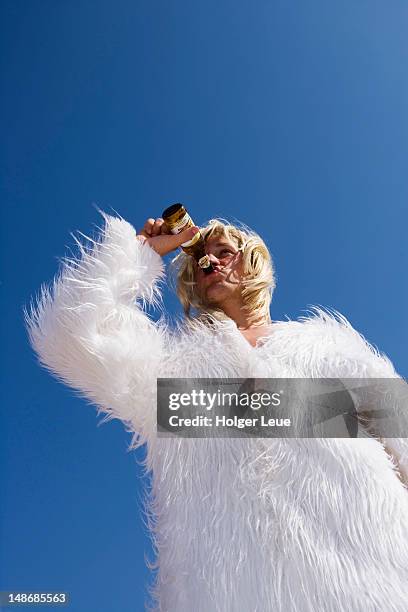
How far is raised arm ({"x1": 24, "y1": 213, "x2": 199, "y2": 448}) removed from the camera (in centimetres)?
123

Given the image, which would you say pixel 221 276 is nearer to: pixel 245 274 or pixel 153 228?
pixel 245 274

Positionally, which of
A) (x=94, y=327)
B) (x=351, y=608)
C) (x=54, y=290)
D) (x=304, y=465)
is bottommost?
(x=351, y=608)

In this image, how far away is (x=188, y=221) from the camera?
152 cm

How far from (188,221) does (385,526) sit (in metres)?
0.88

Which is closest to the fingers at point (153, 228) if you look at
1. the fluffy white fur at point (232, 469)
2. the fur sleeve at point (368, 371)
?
the fluffy white fur at point (232, 469)

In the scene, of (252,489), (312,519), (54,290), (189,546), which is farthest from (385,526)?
(54,290)

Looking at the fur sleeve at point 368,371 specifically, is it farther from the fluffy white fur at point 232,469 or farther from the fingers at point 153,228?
the fingers at point 153,228

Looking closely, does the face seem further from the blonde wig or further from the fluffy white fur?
the fluffy white fur

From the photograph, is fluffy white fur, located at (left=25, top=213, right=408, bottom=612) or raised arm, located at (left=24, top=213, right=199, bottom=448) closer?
fluffy white fur, located at (left=25, top=213, right=408, bottom=612)

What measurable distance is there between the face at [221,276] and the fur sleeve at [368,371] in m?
0.24

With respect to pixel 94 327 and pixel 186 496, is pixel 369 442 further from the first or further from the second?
pixel 94 327

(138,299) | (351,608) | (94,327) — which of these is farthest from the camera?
(138,299)

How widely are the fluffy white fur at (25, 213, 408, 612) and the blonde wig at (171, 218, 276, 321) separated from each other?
0.44 feet

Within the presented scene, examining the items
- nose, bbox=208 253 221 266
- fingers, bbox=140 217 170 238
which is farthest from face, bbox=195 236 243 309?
fingers, bbox=140 217 170 238
